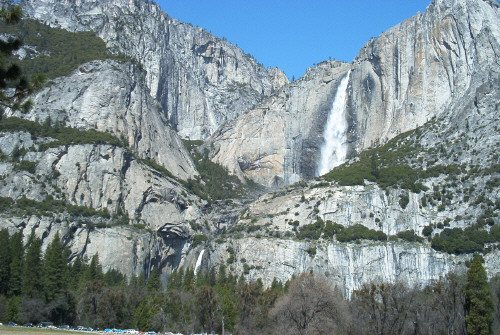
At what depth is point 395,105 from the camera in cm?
14300

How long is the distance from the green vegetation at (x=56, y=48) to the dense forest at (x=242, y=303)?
6202 centimetres

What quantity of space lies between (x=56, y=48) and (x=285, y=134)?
70.3m

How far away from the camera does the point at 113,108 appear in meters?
136

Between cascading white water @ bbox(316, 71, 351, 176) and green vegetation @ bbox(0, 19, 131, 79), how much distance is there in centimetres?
6119

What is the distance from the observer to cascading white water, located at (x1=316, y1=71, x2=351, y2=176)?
15588cm

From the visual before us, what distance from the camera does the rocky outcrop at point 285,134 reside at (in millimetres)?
159625

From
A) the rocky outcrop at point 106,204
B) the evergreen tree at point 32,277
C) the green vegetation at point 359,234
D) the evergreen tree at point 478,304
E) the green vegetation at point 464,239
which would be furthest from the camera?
the rocky outcrop at point 106,204

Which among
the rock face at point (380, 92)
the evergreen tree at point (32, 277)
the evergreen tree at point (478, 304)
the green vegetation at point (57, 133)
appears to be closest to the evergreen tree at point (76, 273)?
the evergreen tree at point (32, 277)

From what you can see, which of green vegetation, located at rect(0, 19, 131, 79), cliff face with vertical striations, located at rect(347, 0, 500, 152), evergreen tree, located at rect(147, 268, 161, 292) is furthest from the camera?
green vegetation, located at rect(0, 19, 131, 79)

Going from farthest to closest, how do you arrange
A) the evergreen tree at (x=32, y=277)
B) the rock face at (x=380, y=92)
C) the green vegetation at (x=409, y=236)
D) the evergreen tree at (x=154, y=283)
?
the rock face at (x=380, y=92) < the green vegetation at (x=409, y=236) < the evergreen tree at (x=154, y=283) < the evergreen tree at (x=32, y=277)

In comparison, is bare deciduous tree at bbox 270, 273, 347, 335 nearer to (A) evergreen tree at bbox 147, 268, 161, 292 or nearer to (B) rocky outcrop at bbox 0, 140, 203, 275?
(A) evergreen tree at bbox 147, 268, 161, 292

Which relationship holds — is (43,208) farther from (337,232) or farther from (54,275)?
(337,232)

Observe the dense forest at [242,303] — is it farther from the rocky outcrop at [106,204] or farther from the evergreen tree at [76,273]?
the rocky outcrop at [106,204]

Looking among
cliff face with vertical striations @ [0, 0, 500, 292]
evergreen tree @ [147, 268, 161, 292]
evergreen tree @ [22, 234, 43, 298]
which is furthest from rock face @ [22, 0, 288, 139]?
evergreen tree @ [22, 234, 43, 298]
